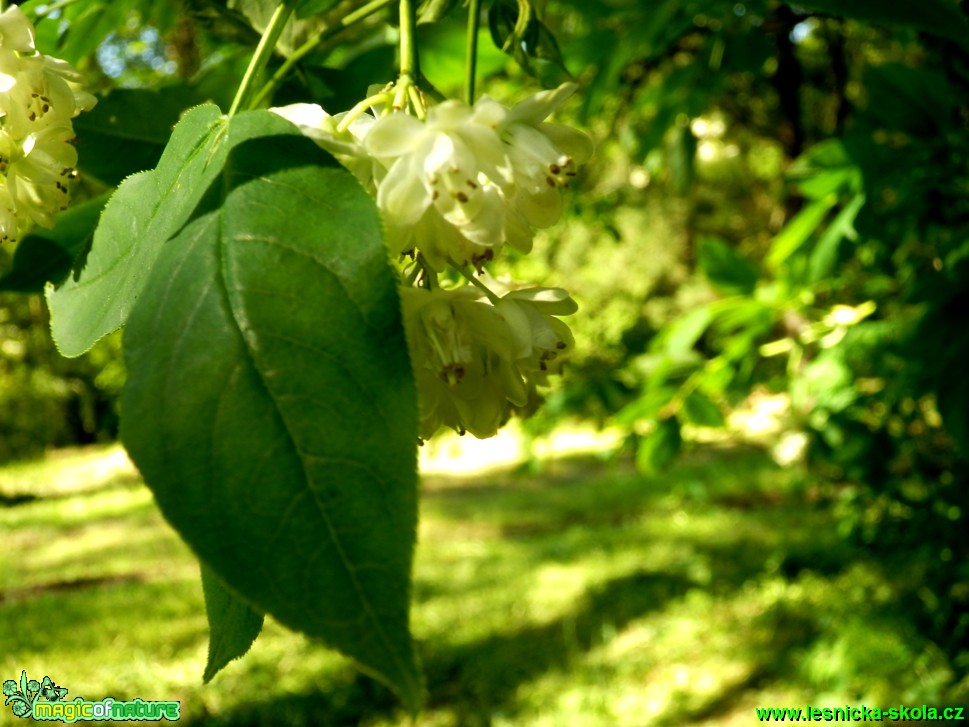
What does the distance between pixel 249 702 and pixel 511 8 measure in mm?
3585

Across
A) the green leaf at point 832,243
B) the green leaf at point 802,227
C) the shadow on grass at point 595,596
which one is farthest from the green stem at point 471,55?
the shadow on grass at point 595,596

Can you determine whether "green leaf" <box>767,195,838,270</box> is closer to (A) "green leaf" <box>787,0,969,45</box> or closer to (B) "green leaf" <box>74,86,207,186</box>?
(A) "green leaf" <box>787,0,969,45</box>

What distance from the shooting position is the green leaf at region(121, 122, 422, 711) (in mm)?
310

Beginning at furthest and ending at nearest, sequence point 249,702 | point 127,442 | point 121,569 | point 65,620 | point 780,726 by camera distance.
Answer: point 121,569, point 65,620, point 249,702, point 780,726, point 127,442

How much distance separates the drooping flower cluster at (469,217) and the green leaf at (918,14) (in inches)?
7.5

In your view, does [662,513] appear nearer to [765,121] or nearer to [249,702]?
[765,121]

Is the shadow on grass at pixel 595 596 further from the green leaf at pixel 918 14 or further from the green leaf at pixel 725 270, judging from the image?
the green leaf at pixel 918 14

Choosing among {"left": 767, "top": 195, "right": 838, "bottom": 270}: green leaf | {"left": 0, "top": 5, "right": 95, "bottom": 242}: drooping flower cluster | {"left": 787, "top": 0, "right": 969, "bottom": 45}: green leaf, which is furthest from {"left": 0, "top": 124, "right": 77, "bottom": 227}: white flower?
{"left": 767, "top": 195, "right": 838, "bottom": 270}: green leaf

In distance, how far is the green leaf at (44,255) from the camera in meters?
0.73

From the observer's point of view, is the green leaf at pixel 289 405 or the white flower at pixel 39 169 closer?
the green leaf at pixel 289 405

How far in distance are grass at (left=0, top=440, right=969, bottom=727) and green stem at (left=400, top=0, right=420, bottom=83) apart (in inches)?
60.7

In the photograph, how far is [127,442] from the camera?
0.35 m

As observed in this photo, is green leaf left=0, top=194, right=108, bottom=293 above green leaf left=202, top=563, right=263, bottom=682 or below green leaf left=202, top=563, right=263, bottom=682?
above

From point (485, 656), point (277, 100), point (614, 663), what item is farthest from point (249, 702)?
point (277, 100)
